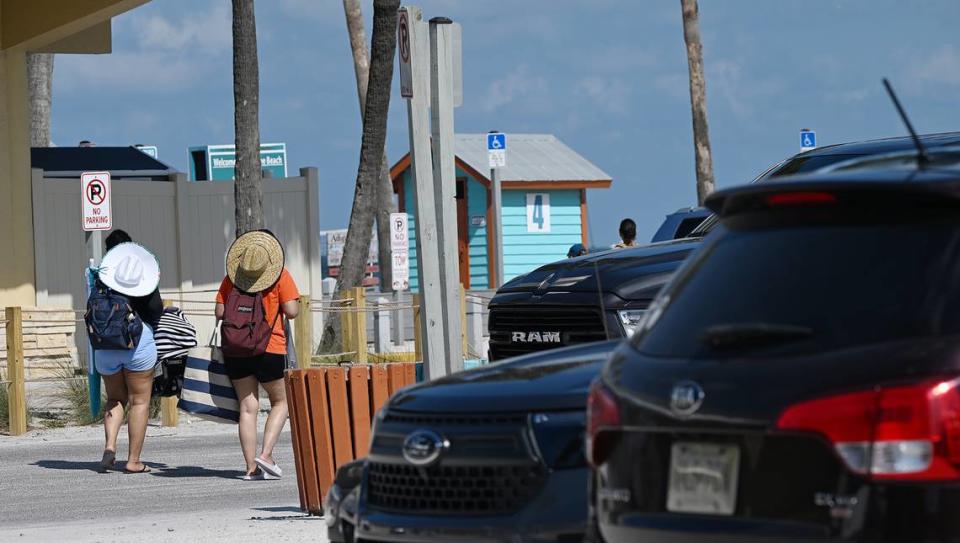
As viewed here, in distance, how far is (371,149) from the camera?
25172 mm

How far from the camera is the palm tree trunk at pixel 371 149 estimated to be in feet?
79.6

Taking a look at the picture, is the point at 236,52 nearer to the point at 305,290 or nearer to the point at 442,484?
the point at 305,290

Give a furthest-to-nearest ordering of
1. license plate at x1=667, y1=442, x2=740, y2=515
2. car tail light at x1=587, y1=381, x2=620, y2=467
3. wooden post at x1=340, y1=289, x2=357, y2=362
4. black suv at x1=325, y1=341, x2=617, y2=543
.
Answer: wooden post at x1=340, y1=289, x2=357, y2=362
black suv at x1=325, y1=341, x2=617, y2=543
car tail light at x1=587, y1=381, x2=620, y2=467
license plate at x1=667, y1=442, x2=740, y2=515

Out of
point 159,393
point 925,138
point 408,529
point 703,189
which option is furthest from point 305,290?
point 408,529

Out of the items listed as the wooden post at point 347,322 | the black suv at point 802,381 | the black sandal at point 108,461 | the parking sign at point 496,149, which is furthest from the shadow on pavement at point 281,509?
the parking sign at point 496,149

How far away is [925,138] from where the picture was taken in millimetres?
8586

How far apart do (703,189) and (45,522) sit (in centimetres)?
2506

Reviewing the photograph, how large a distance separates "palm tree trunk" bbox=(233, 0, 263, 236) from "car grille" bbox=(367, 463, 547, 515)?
18313 millimetres

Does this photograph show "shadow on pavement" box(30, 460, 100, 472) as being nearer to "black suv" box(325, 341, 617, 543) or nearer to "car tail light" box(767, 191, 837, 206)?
"black suv" box(325, 341, 617, 543)

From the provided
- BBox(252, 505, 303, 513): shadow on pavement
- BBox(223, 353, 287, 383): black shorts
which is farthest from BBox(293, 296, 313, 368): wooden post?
BBox(252, 505, 303, 513): shadow on pavement

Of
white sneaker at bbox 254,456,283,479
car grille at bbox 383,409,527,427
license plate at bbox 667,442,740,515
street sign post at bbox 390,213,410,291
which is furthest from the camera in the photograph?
street sign post at bbox 390,213,410,291

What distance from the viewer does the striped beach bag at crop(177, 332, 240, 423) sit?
12.3 metres

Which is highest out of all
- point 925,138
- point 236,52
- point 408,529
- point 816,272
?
point 236,52

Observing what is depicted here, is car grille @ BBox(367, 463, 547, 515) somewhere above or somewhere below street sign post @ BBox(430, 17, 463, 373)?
below
